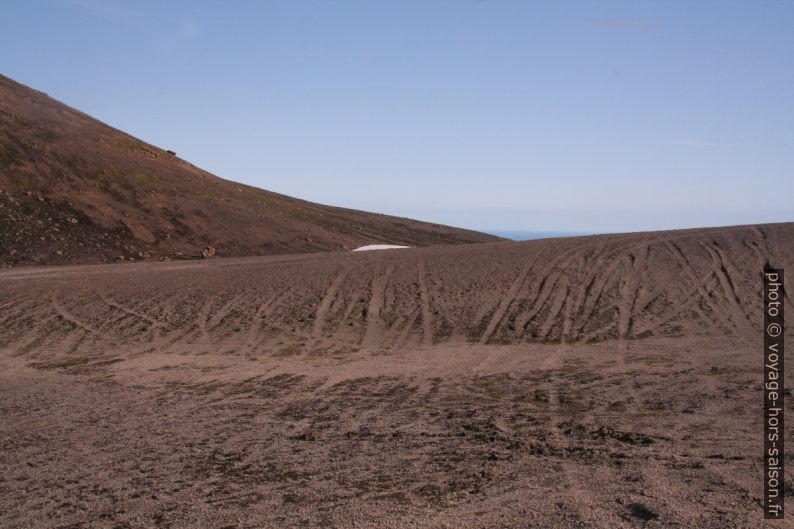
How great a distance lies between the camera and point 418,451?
723cm

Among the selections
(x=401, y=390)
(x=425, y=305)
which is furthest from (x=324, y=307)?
(x=401, y=390)

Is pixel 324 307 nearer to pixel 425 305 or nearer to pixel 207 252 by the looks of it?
pixel 425 305

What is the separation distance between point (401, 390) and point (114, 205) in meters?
29.5

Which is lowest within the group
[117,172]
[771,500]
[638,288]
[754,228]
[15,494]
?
[15,494]

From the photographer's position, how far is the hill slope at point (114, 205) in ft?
103

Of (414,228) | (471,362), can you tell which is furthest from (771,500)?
(414,228)

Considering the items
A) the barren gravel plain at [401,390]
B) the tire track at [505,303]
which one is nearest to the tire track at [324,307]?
the barren gravel plain at [401,390]

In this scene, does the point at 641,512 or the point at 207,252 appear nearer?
the point at 641,512

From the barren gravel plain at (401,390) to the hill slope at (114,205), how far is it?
1070 centimetres

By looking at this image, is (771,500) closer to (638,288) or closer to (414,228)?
(638,288)

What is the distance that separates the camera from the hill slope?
31.3 meters

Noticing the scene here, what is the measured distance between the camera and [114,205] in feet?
118

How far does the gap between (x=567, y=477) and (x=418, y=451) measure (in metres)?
1.55

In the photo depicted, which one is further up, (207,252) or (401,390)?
(207,252)
